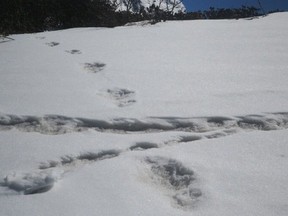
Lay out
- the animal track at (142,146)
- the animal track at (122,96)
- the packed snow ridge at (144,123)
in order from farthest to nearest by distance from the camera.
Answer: the animal track at (122,96)
the packed snow ridge at (144,123)
the animal track at (142,146)

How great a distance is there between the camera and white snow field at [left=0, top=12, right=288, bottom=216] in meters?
0.97

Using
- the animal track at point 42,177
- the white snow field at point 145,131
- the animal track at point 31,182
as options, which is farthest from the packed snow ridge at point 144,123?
the animal track at point 31,182

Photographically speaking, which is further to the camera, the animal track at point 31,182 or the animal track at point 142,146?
the animal track at point 142,146

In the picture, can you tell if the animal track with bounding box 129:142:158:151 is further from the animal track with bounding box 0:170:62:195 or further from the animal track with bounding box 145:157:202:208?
the animal track with bounding box 0:170:62:195

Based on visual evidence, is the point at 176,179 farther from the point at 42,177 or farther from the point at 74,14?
the point at 74,14

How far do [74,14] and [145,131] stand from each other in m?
4.15

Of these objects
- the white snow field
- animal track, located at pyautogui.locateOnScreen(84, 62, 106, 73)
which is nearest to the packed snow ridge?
the white snow field

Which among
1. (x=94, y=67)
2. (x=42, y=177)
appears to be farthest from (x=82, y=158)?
Answer: (x=94, y=67)

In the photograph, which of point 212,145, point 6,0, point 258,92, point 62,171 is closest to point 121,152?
point 62,171

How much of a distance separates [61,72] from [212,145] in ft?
4.08

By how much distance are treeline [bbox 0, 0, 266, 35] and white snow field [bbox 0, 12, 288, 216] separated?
202cm

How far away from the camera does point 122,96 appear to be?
1.80 m

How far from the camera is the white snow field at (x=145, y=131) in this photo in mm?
969

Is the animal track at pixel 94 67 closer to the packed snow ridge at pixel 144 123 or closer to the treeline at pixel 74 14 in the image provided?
the packed snow ridge at pixel 144 123
